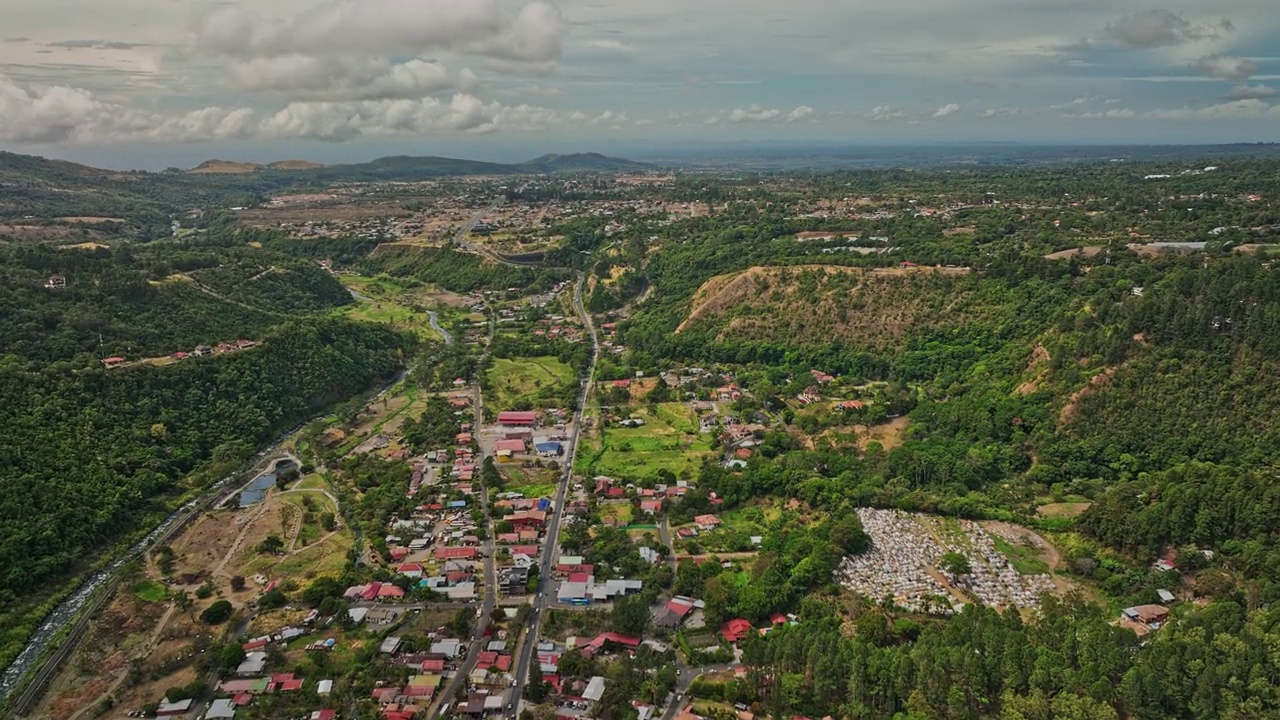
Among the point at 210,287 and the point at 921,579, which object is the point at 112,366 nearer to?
the point at 210,287

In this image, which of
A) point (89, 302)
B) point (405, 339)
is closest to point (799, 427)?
point (405, 339)

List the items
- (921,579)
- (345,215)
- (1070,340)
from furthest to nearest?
(345,215) → (1070,340) → (921,579)

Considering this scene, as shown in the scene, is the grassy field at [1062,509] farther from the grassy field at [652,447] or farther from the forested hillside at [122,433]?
the forested hillside at [122,433]

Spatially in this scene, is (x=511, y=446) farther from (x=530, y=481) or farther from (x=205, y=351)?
(x=205, y=351)

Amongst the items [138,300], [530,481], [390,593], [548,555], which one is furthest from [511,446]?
[138,300]

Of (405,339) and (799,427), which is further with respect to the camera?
(405,339)

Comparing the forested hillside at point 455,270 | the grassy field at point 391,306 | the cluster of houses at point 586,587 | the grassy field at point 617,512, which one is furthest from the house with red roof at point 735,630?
the forested hillside at point 455,270

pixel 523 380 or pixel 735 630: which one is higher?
pixel 523 380
